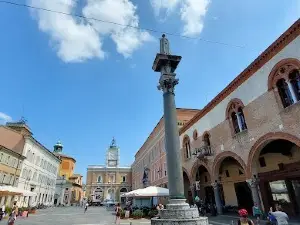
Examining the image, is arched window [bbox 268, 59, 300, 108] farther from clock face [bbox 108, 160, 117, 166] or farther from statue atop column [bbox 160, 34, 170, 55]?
clock face [bbox 108, 160, 117, 166]

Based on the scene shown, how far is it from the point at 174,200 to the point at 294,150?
1051 centimetres

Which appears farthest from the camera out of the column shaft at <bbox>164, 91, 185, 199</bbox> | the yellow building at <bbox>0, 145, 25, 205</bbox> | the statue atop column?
the yellow building at <bbox>0, 145, 25, 205</bbox>

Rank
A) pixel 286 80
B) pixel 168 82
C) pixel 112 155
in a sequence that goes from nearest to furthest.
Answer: pixel 168 82
pixel 286 80
pixel 112 155

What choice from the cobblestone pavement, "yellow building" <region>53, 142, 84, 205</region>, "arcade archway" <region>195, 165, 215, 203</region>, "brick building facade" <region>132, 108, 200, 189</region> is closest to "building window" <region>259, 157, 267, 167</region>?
the cobblestone pavement

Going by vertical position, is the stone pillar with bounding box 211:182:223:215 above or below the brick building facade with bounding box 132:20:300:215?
below

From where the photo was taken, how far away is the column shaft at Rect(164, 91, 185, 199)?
867 cm

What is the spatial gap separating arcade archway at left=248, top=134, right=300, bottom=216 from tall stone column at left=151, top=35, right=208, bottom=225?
7408 mm

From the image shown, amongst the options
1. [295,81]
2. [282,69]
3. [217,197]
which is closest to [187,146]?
[217,197]

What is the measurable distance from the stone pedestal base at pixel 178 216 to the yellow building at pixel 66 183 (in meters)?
52.9

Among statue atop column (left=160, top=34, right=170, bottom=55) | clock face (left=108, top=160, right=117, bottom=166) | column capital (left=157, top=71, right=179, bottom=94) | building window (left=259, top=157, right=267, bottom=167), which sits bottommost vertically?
building window (left=259, top=157, right=267, bottom=167)

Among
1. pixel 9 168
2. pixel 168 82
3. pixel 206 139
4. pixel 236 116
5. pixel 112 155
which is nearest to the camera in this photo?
pixel 168 82

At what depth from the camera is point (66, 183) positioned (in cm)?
5609

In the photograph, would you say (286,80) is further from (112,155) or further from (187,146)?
(112,155)

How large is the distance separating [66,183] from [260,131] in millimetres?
52855
